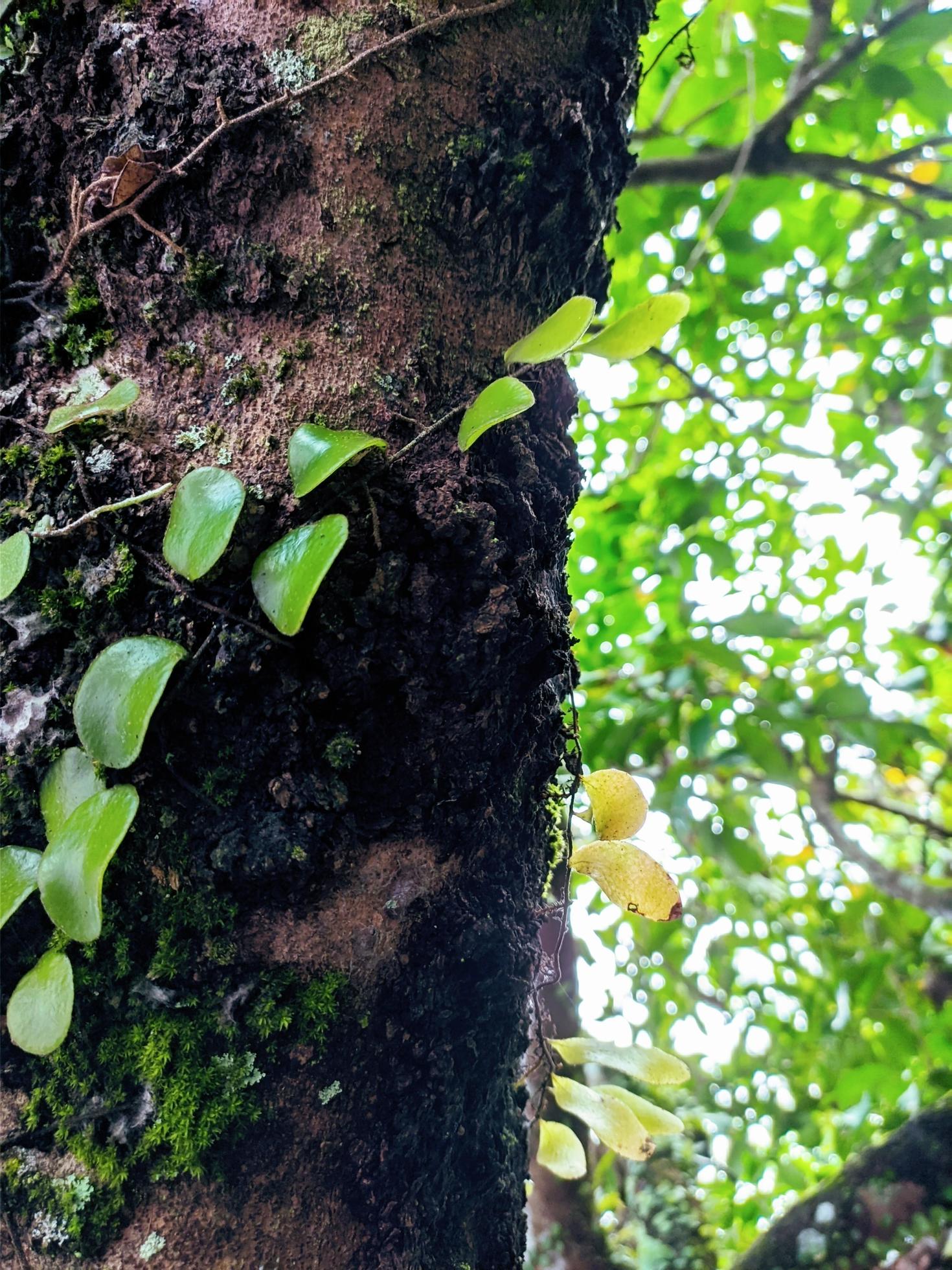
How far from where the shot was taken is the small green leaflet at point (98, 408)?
589 millimetres

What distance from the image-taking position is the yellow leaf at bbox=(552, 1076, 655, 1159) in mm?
843

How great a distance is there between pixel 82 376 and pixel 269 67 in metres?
0.31

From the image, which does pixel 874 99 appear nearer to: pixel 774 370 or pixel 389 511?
pixel 774 370

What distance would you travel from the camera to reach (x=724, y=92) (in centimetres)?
188

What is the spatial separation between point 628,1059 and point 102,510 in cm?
79

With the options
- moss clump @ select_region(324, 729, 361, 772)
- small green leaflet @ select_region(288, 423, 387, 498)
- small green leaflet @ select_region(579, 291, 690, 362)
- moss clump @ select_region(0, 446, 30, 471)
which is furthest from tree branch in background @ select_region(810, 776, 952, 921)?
moss clump @ select_region(0, 446, 30, 471)

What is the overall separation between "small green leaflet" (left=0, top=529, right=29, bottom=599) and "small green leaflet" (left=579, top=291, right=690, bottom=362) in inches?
19.5

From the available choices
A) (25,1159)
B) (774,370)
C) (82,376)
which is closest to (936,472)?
(774,370)

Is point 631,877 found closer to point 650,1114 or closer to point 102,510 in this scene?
point 650,1114

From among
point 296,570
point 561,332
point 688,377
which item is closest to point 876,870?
point 688,377

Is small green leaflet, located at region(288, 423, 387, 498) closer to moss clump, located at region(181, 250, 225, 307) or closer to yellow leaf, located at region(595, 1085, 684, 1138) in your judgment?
moss clump, located at region(181, 250, 225, 307)

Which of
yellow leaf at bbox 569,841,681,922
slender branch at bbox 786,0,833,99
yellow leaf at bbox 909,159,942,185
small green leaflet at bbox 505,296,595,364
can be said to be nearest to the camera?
small green leaflet at bbox 505,296,595,364

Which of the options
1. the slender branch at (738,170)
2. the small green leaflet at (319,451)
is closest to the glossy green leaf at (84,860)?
the small green leaflet at (319,451)

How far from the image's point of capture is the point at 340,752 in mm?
581
